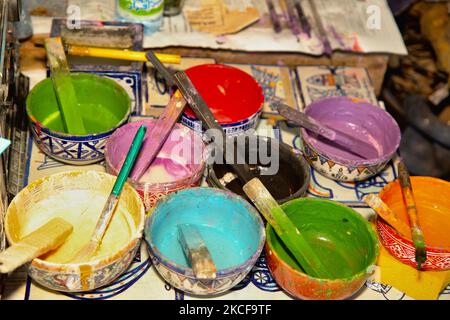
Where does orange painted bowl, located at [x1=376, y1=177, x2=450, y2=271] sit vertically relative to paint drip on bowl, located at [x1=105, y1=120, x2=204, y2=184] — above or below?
below

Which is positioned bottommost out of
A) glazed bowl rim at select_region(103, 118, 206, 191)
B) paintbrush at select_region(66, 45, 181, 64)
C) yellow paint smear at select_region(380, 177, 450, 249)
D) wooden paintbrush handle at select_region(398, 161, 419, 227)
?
yellow paint smear at select_region(380, 177, 450, 249)

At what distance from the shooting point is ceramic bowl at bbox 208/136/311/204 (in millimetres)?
1517

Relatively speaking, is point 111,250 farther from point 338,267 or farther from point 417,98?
point 417,98

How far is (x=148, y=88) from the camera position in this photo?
1821mm

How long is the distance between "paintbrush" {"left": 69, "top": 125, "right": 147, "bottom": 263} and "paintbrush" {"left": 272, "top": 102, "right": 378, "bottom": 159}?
1.27 feet

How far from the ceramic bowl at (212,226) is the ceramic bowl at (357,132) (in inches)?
11.8

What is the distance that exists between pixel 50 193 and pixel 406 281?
2.49ft

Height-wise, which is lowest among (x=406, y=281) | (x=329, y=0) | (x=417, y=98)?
(x=417, y=98)

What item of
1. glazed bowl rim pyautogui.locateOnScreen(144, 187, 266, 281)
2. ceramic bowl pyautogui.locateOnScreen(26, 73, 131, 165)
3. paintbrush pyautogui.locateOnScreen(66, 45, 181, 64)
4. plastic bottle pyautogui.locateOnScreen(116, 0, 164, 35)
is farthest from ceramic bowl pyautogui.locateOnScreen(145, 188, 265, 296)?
plastic bottle pyautogui.locateOnScreen(116, 0, 164, 35)

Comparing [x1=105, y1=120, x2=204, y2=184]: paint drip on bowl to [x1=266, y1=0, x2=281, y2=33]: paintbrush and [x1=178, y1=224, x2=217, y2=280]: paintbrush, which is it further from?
[x1=266, y1=0, x2=281, y2=33]: paintbrush

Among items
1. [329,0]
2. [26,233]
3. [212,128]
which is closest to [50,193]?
[26,233]

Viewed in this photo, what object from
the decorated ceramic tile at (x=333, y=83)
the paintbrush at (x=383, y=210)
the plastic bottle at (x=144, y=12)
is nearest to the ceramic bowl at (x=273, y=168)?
the paintbrush at (x=383, y=210)

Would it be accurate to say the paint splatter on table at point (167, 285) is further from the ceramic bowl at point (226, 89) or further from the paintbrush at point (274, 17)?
the paintbrush at point (274, 17)

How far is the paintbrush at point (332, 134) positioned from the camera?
1564 mm
